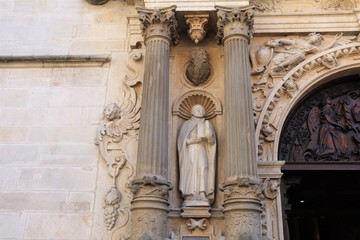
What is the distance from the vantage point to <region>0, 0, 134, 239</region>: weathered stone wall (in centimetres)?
653

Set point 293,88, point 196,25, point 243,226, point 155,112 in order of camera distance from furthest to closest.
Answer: point 293,88
point 196,25
point 155,112
point 243,226

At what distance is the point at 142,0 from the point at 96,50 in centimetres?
124

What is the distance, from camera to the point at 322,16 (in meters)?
7.43

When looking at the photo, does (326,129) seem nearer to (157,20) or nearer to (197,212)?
(197,212)

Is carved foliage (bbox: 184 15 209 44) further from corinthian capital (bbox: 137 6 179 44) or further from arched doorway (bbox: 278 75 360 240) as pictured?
arched doorway (bbox: 278 75 360 240)

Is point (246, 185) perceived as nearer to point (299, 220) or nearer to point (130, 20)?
point (130, 20)

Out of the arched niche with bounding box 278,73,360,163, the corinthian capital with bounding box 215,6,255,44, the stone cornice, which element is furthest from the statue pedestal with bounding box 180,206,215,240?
the stone cornice

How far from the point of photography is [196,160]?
245 inches

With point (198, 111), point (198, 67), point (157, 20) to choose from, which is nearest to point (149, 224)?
point (198, 111)

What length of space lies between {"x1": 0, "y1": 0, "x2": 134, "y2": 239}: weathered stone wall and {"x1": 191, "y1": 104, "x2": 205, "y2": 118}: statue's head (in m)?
1.55

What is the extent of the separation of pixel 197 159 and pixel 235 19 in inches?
89.3

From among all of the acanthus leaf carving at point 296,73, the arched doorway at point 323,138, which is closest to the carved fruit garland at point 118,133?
the acanthus leaf carving at point 296,73

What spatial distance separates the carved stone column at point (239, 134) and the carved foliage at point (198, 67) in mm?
419

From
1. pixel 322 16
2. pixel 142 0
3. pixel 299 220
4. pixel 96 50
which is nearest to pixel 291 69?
pixel 322 16
